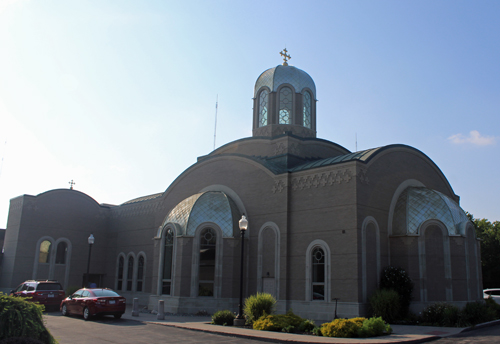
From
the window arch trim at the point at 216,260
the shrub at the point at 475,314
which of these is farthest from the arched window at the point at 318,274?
the shrub at the point at 475,314

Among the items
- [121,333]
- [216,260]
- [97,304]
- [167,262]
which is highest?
[216,260]

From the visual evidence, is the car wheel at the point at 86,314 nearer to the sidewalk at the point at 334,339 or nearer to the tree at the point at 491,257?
the sidewalk at the point at 334,339

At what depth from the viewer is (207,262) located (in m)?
23.8

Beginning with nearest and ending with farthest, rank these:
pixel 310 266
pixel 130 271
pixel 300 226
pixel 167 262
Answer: pixel 310 266, pixel 300 226, pixel 167 262, pixel 130 271

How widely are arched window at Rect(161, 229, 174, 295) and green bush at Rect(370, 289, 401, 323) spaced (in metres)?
10.7

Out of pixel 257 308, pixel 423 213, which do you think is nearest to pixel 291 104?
pixel 423 213

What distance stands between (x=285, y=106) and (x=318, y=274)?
39.2 feet

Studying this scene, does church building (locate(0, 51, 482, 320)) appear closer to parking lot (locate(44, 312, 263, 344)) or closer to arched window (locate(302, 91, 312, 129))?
arched window (locate(302, 91, 312, 129))

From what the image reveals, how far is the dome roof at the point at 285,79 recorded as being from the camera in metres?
29.2

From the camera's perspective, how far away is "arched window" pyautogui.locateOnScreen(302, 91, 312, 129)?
2941cm

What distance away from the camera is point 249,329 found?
16484 mm

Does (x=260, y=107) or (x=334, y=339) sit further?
(x=260, y=107)

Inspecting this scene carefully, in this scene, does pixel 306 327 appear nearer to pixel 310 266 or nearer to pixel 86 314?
pixel 310 266

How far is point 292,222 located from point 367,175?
443cm
